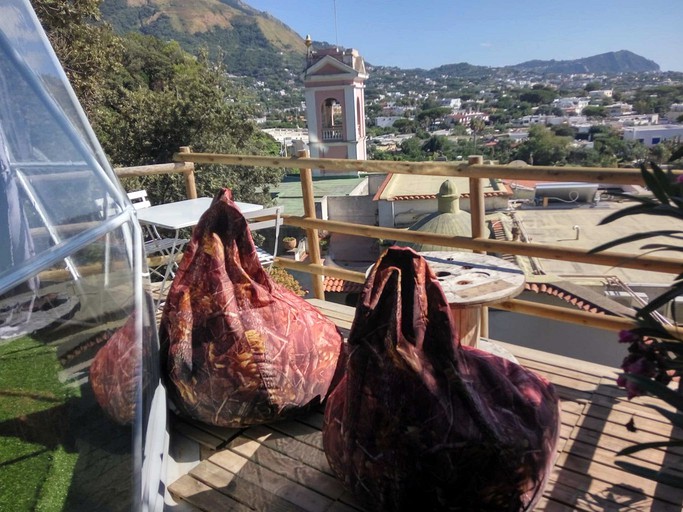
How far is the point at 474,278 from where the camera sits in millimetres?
2551

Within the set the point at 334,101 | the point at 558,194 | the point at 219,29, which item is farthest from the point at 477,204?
the point at 219,29

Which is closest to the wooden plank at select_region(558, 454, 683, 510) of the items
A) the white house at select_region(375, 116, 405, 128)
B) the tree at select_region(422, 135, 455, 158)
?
the tree at select_region(422, 135, 455, 158)

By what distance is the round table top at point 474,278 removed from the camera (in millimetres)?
2310

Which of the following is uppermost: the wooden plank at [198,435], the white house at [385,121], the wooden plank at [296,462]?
the white house at [385,121]

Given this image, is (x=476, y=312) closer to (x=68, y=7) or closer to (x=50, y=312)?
(x=50, y=312)

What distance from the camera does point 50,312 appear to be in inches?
54.4

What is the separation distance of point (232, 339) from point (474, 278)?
117 centimetres

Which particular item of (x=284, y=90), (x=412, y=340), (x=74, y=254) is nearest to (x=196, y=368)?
(x=74, y=254)

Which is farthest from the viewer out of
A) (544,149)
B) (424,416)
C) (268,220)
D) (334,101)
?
(334,101)

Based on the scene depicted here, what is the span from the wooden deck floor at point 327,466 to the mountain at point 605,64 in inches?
3999

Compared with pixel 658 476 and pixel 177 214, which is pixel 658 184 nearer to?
pixel 658 476

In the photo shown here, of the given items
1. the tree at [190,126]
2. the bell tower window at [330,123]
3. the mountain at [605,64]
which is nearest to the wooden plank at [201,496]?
the tree at [190,126]

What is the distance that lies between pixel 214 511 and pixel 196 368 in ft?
1.77

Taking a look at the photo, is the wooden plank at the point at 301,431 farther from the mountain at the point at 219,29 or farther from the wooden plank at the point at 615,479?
the mountain at the point at 219,29
